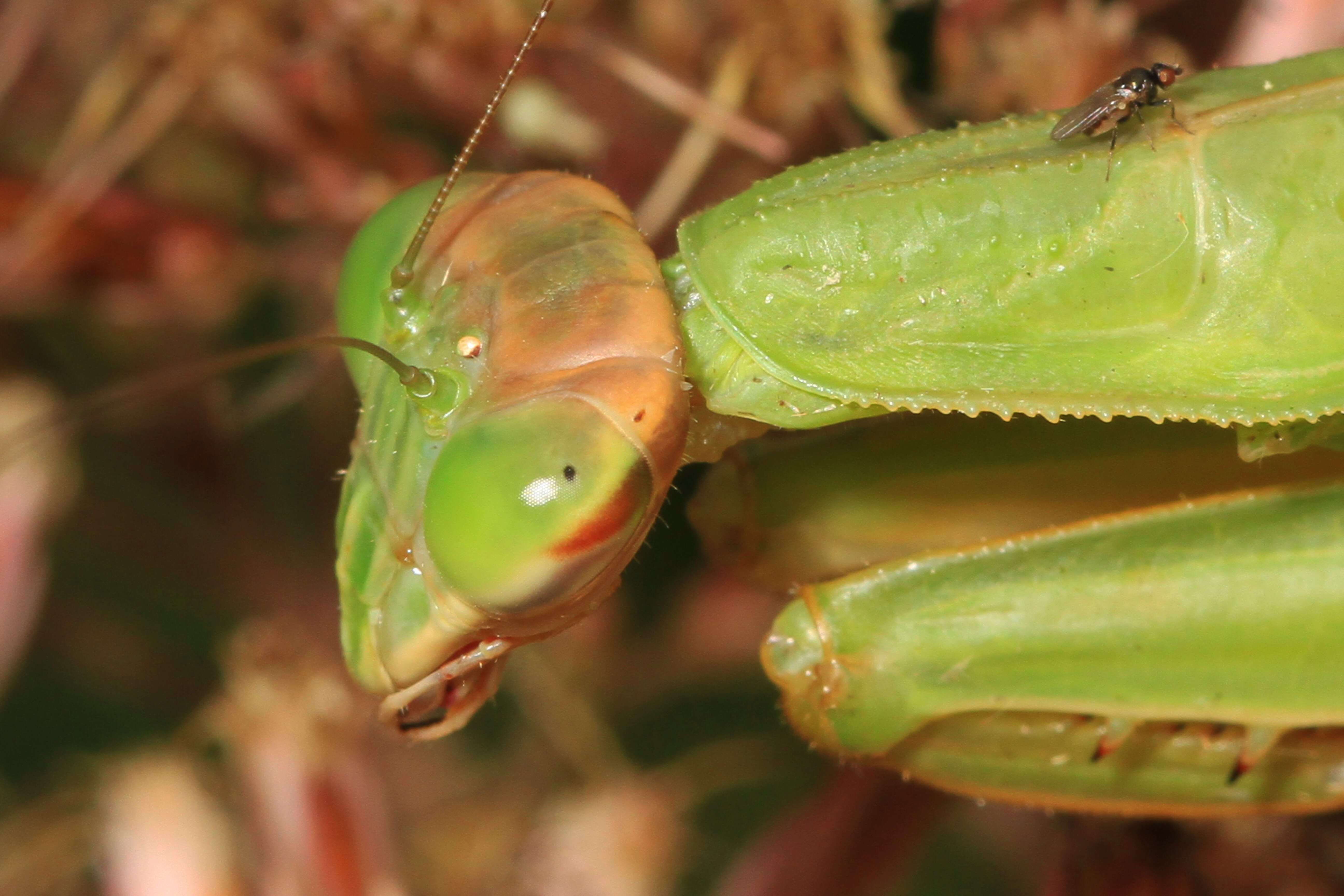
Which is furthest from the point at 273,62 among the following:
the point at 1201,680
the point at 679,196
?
the point at 1201,680

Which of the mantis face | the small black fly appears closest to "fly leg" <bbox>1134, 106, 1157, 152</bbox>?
the small black fly

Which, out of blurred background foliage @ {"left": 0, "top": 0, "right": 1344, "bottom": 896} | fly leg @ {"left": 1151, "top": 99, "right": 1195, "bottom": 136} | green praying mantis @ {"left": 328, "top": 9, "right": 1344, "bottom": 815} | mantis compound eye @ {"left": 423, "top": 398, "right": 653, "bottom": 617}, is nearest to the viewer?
mantis compound eye @ {"left": 423, "top": 398, "right": 653, "bottom": 617}

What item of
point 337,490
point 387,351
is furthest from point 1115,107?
point 337,490

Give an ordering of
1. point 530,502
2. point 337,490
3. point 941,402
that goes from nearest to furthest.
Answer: point 530,502 < point 941,402 < point 337,490

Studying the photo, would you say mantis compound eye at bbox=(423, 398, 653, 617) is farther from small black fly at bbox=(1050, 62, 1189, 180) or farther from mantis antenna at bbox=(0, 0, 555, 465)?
small black fly at bbox=(1050, 62, 1189, 180)

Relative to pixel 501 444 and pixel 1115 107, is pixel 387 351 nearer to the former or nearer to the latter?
pixel 501 444

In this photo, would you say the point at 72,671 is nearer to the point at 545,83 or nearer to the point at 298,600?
the point at 298,600

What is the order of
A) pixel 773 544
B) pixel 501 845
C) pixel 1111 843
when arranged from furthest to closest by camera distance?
pixel 501 845
pixel 1111 843
pixel 773 544
